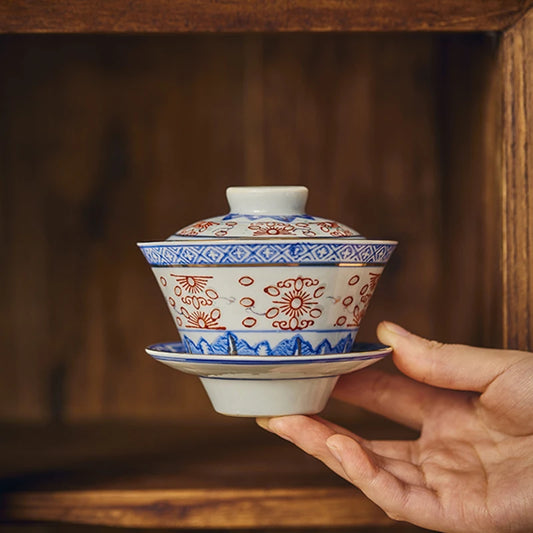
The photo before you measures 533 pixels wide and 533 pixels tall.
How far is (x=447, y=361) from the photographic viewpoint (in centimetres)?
65

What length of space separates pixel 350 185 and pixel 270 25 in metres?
0.44

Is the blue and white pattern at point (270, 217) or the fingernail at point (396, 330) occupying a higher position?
the blue and white pattern at point (270, 217)

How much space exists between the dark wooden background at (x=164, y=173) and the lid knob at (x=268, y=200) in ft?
1.41

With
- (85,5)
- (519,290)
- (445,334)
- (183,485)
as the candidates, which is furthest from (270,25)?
(445,334)

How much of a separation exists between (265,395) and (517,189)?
0.26m

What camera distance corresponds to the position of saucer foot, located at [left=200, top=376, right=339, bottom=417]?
587 millimetres

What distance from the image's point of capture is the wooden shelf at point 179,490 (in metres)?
0.69

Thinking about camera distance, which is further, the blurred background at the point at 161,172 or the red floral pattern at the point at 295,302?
the blurred background at the point at 161,172

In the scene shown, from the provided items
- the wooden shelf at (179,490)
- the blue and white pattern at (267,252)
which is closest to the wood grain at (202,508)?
the wooden shelf at (179,490)

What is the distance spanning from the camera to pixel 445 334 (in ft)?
3.34

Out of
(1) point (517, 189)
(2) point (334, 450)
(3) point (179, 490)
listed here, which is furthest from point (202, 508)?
(1) point (517, 189)

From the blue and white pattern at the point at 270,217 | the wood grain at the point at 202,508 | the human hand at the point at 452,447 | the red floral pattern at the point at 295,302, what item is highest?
the blue and white pattern at the point at 270,217

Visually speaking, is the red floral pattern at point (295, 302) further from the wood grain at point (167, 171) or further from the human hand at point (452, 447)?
the wood grain at point (167, 171)

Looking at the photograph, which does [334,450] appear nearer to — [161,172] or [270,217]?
[270,217]
